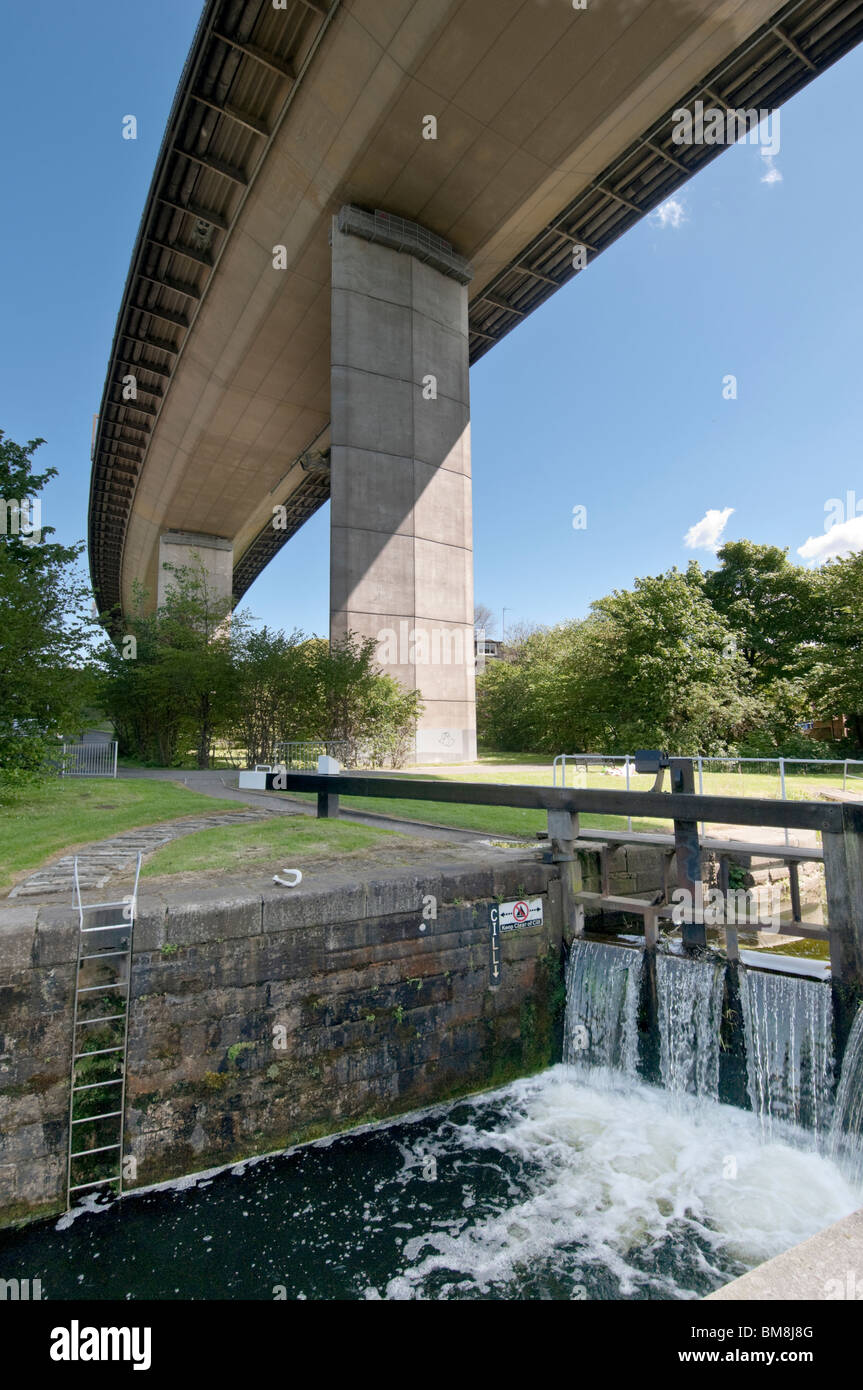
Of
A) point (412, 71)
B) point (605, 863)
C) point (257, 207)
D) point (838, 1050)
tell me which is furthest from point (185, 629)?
point (838, 1050)

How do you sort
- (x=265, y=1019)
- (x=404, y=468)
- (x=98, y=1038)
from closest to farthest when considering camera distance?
(x=98, y=1038)
(x=265, y=1019)
(x=404, y=468)

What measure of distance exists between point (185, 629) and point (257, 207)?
1576cm

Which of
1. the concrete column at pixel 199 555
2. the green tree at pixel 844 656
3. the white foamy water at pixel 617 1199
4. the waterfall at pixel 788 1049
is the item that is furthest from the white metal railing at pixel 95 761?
the concrete column at pixel 199 555

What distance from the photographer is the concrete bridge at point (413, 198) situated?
18141mm

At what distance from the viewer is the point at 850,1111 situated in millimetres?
6148

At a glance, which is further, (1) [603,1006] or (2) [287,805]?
(2) [287,805]

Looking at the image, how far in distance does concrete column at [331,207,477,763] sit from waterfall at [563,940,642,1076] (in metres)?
14.6

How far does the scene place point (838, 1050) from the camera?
21.6 feet

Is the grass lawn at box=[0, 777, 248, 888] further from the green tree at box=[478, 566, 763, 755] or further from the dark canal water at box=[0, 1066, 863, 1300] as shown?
the green tree at box=[478, 566, 763, 755]

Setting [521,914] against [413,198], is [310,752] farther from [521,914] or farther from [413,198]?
[413,198]

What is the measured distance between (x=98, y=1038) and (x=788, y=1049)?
6510 millimetres

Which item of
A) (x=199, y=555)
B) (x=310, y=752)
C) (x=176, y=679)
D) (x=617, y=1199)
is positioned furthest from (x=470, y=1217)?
(x=199, y=555)

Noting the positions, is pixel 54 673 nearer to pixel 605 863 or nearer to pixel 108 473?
pixel 605 863

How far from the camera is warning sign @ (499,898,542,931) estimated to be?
25.1 feet
